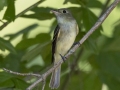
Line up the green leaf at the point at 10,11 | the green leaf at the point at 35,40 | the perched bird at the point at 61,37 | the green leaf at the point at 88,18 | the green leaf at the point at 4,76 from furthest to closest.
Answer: the green leaf at the point at 35,40, the perched bird at the point at 61,37, the green leaf at the point at 88,18, the green leaf at the point at 10,11, the green leaf at the point at 4,76

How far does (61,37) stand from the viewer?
8.35ft

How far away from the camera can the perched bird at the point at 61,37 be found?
8.09 feet

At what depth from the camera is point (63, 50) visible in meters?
2.57

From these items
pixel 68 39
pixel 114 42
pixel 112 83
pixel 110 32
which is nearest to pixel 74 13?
pixel 68 39

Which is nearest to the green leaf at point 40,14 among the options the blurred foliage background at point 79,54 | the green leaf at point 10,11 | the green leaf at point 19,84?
the blurred foliage background at point 79,54

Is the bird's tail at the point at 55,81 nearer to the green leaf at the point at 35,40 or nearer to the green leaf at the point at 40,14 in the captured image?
the green leaf at the point at 35,40

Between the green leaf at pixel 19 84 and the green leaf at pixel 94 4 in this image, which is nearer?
the green leaf at pixel 19 84

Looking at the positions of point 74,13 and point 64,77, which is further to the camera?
point 64,77

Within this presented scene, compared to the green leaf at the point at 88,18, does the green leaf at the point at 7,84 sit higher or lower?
lower

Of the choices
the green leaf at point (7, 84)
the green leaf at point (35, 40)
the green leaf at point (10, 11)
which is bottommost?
the green leaf at point (35, 40)

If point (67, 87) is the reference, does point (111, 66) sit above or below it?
above

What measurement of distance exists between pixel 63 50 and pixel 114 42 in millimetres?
334

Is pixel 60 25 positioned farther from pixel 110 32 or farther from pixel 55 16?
pixel 110 32

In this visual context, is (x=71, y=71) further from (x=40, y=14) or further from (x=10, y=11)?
(x=10, y=11)
